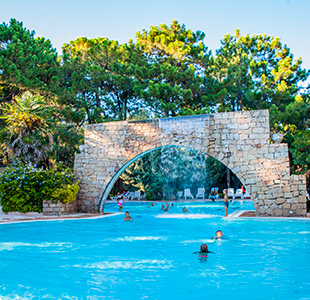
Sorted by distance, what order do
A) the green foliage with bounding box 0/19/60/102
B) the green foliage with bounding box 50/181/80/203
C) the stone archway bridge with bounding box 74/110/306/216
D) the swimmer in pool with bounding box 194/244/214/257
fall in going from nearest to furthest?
the swimmer in pool with bounding box 194/244/214/257, the stone archway bridge with bounding box 74/110/306/216, the green foliage with bounding box 50/181/80/203, the green foliage with bounding box 0/19/60/102

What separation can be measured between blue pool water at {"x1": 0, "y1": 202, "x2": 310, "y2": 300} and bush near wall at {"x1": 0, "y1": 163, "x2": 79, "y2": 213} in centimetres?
241

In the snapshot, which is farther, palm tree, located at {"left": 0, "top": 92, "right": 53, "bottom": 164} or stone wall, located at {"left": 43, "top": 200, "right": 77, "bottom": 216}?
palm tree, located at {"left": 0, "top": 92, "right": 53, "bottom": 164}

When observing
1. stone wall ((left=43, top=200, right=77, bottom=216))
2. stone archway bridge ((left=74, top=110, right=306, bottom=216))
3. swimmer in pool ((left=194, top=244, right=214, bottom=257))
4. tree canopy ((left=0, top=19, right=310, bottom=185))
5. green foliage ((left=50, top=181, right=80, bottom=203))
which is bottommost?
swimmer in pool ((left=194, top=244, right=214, bottom=257))

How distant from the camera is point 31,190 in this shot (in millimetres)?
12367

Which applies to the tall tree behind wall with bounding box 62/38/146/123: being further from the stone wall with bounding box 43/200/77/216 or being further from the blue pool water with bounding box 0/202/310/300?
the blue pool water with bounding box 0/202/310/300

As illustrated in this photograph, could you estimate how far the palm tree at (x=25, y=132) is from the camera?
48.8ft

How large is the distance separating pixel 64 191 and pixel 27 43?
1396 centimetres

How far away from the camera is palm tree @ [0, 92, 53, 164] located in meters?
14.9

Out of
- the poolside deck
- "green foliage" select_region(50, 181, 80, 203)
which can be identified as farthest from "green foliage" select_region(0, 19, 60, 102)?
the poolside deck

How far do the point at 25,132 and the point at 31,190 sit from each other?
150 inches

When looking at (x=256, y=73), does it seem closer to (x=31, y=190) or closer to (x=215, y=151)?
(x=215, y=151)

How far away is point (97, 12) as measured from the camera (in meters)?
11.4

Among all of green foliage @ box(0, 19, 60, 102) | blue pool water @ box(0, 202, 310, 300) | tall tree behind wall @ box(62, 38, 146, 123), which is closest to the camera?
blue pool water @ box(0, 202, 310, 300)

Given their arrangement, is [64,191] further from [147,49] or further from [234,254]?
[147,49]
